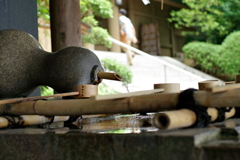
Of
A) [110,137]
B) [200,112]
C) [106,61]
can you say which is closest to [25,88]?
[110,137]

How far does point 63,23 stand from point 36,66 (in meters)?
2.02

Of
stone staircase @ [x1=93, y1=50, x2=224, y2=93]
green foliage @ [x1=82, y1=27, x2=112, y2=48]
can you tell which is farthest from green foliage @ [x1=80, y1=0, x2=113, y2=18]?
stone staircase @ [x1=93, y1=50, x2=224, y2=93]

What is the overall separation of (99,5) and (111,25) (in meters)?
3.05

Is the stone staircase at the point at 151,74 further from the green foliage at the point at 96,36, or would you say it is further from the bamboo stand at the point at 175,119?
the bamboo stand at the point at 175,119

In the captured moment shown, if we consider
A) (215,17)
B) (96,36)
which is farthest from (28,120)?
(215,17)

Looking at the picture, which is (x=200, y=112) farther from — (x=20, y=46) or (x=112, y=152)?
(x=20, y=46)

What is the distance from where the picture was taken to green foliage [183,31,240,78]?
524 inches

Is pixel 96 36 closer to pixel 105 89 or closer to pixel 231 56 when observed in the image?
pixel 105 89

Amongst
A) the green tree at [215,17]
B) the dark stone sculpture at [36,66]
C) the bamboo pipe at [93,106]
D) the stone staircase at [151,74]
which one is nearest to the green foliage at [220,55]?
the stone staircase at [151,74]

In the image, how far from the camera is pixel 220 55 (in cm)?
1377

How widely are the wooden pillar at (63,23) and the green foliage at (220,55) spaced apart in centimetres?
1001

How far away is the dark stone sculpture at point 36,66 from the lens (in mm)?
2354

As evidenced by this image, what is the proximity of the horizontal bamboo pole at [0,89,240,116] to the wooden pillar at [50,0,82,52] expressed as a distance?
2.38 meters

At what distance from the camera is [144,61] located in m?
13.9
